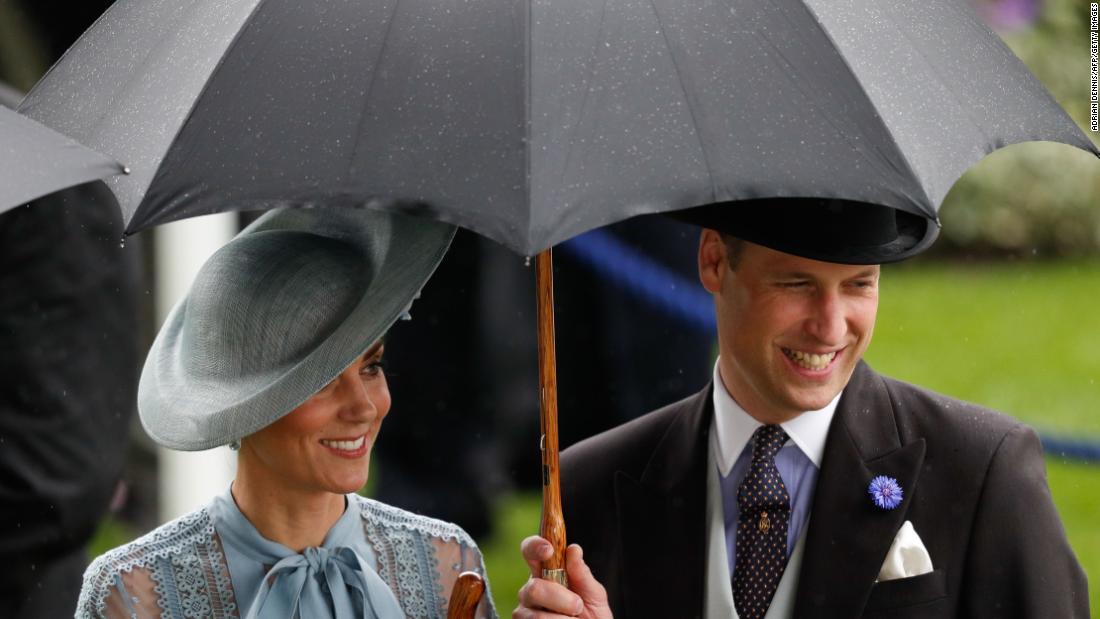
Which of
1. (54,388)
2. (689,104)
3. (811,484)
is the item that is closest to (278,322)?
(689,104)

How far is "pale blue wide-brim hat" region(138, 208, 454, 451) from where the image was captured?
313cm

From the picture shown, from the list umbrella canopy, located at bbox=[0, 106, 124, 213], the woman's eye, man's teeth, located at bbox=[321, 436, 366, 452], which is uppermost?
umbrella canopy, located at bbox=[0, 106, 124, 213]

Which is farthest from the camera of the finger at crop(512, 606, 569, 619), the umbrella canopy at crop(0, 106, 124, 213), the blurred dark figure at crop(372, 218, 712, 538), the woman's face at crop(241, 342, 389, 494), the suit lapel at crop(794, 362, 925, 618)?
the blurred dark figure at crop(372, 218, 712, 538)

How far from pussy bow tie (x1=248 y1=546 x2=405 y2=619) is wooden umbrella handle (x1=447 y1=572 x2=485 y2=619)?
6.4 inches

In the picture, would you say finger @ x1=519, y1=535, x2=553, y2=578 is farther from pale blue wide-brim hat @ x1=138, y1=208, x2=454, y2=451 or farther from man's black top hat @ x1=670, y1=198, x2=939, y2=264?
man's black top hat @ x1=670, y1=198, x2=939, y2=264

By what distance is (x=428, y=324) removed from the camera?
7008mm

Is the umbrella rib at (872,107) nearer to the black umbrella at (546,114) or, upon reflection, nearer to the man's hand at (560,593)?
the black umbrella at (546,114)

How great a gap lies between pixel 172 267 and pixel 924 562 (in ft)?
11.1

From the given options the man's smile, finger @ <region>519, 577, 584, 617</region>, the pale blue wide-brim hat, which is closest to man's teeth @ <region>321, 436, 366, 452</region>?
the pale blue wide-brim hat

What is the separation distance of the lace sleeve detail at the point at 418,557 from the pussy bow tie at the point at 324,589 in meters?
0.07

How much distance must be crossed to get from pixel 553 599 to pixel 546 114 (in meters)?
0.90

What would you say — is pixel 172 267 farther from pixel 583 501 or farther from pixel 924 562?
pixel 924 562

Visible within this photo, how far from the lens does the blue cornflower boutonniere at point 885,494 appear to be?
3340 millimetres

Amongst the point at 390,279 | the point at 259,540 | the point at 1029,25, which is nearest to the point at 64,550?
the point at 259,540
